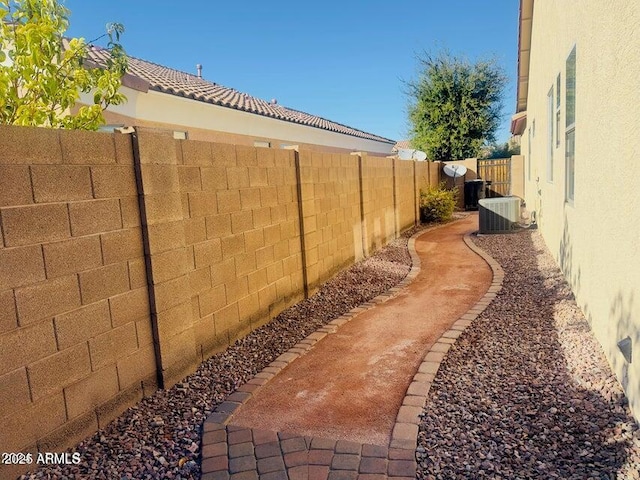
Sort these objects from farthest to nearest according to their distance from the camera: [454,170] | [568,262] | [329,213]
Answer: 1. [454,170]
2. [329,213]
3. [568,262]

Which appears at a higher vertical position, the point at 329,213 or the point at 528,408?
the point at 329,213

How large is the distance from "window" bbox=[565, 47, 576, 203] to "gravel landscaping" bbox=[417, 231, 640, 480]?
1.79 metres

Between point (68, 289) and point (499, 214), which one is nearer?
point (68, 289)

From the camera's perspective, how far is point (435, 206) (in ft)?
47.3

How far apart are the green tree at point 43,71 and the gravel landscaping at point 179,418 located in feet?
7.99

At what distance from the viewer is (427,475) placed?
2658 mm

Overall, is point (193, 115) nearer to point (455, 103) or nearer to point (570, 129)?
point (570, 129)

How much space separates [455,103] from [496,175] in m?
4.19

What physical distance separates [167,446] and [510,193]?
61.1 ft

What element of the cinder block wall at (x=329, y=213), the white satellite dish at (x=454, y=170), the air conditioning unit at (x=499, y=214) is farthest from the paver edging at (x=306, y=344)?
the white satellite dish at (x=454, y=170)

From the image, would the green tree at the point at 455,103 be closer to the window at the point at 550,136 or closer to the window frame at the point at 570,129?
the window at the point at 550,136

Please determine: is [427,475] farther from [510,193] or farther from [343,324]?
[510,193]

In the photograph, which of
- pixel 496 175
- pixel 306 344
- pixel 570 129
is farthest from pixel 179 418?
pixel 496 175

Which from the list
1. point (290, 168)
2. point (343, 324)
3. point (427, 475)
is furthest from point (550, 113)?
point (427, 475)
